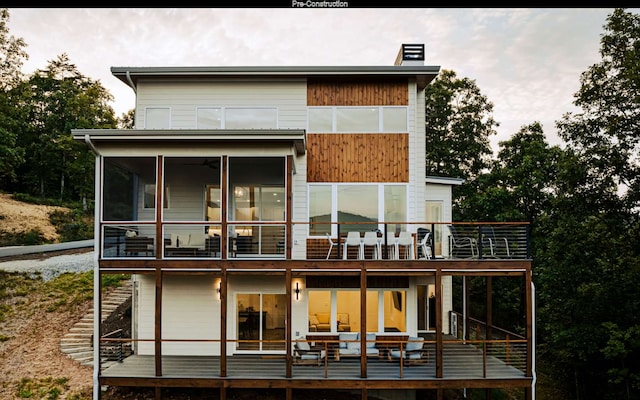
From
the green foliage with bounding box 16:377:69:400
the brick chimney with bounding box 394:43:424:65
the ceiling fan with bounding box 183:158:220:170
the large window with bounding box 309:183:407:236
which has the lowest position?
the green foliage with bounding box 16:377:69:400

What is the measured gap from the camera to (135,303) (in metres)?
14.7

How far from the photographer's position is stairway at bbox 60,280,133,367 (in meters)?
14.3

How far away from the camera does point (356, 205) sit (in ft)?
47.3

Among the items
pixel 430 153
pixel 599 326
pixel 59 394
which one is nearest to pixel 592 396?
pixel 599 326

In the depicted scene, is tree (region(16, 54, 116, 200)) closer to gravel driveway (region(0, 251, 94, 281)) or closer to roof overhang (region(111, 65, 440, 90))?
gravel driveway (region(0, 251, 94, 281))

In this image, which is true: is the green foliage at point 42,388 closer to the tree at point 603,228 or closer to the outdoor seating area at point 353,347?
the outdoor seating area at point 353,347

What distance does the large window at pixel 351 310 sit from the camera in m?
14.4

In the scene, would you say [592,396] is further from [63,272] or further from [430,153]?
[63,272]

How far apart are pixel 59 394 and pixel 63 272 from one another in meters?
9.65

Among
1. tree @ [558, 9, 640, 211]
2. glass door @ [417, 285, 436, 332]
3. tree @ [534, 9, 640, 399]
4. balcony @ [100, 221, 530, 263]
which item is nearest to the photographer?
balcony @ [100, 221, 530, 263]

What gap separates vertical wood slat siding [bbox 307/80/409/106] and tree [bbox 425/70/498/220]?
14.7 meters

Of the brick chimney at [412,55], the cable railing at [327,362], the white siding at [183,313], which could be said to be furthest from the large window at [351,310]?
the brick chimney at [412,55]

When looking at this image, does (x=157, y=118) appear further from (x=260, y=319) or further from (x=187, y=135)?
(x=260, y=319)

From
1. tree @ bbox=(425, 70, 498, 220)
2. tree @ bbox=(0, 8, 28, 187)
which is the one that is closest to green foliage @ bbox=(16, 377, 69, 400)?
tree @ bbox=(0, 8, 28, 187)
